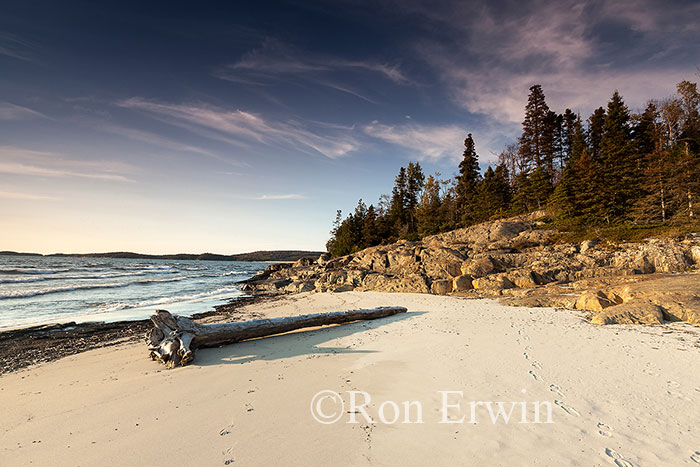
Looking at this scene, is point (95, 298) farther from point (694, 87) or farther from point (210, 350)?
point (694, 87)

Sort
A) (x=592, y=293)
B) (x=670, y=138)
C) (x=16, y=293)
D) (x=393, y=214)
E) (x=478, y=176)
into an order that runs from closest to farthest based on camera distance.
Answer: (x=592, y=293) → (x=16, y=293) → (x=670, y=138) → (x=478, y=176) → (x=393, y=214)

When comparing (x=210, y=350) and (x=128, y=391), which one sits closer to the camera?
(x=128, y=391)

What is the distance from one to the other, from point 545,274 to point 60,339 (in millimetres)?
21801

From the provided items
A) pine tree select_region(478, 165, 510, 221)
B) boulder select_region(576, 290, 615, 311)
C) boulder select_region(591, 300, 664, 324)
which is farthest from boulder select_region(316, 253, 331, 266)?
boulder select_region(591, 300, 664, 324)

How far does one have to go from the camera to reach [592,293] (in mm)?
10438

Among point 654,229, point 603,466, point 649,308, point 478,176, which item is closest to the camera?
point 603,466

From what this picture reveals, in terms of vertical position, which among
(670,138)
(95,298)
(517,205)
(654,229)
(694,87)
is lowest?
(95,298)

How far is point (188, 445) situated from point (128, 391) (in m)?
2.67

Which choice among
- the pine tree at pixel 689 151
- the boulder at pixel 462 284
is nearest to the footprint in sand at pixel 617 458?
the boulder at pixel 462 284

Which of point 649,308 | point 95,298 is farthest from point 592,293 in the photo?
point 95,298

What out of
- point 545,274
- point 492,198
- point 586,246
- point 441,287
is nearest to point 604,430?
point 441,287

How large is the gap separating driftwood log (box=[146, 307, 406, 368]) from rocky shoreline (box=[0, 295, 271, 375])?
11.4 feet

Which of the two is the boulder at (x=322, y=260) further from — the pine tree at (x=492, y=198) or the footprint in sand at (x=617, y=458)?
the footprint in sand at (x=617, y=458)

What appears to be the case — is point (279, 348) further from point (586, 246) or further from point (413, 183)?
point (413, 183)
